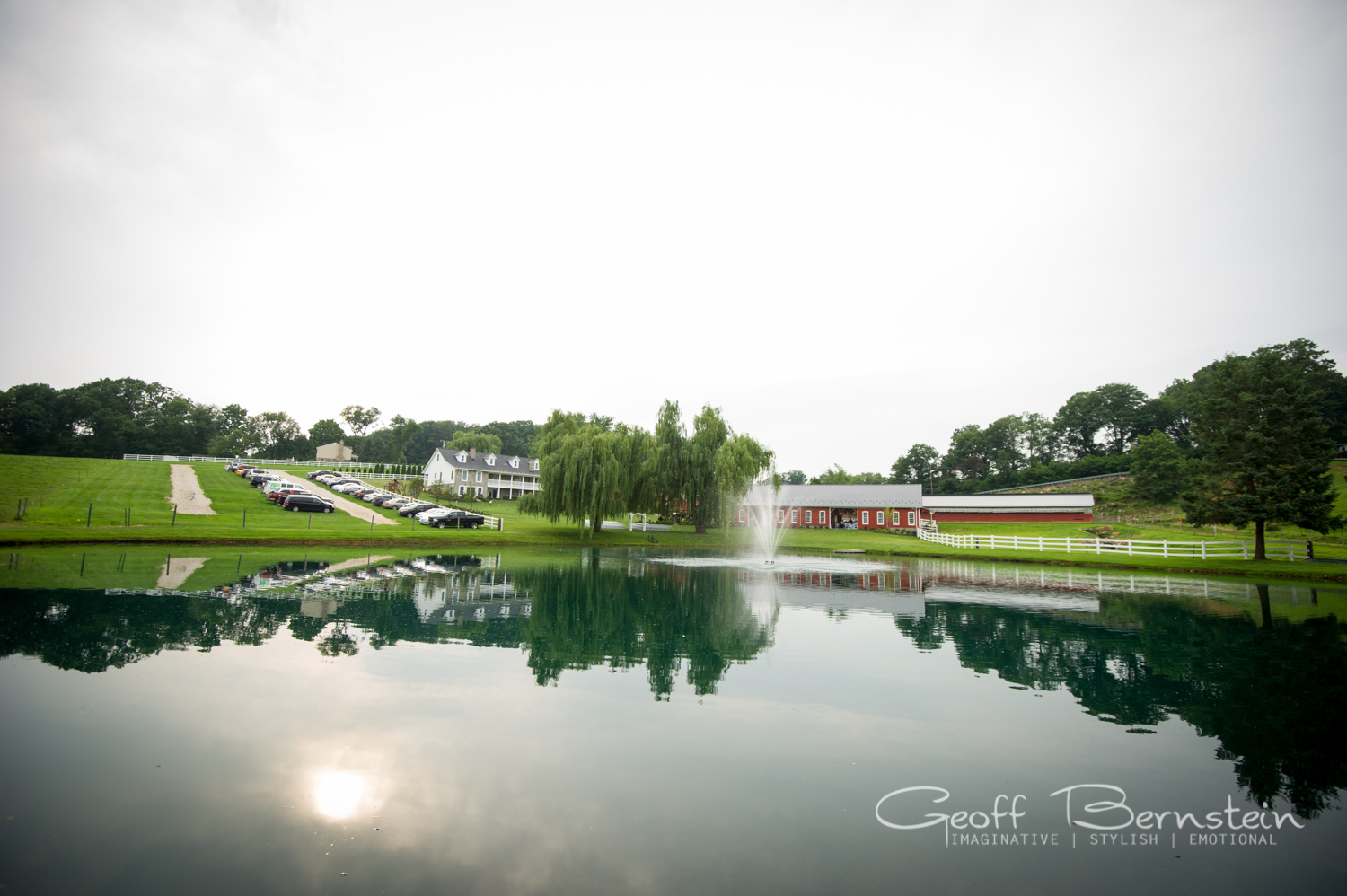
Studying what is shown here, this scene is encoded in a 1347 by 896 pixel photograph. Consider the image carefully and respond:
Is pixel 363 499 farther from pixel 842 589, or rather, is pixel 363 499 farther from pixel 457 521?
pixel 842 589

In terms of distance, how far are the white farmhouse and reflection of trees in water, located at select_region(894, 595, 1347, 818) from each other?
204 feet

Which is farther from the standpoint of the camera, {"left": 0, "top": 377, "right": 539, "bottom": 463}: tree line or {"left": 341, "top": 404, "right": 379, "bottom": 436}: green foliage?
{"left": 341, "top": 404, "right": 379, "bottom": 436}: green foliage

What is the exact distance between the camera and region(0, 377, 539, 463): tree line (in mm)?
84750

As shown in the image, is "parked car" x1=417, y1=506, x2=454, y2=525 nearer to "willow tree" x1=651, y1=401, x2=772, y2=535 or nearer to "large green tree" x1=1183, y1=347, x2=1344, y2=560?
"willow tree" x1=651, y1=401, x2=772, y2=535

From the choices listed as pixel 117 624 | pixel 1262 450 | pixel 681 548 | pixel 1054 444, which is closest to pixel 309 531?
pixel 681 548

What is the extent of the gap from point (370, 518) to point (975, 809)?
45.8m

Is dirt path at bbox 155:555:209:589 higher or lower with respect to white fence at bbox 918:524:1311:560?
lower

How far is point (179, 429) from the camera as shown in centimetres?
10025

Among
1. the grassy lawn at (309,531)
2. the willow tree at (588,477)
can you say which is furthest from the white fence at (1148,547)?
the willow tree at (588,477)

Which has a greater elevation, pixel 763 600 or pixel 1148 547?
pixel 1148 547

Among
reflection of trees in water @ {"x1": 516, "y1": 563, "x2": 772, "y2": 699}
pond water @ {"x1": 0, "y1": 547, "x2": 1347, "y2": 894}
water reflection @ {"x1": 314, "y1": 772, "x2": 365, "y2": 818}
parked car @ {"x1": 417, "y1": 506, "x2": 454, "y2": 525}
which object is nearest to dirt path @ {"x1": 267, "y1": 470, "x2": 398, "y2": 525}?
parked car @ {"x1": 417, "y1": 506, "x2": 454, "y2": 525}

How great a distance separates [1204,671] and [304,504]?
4989cm

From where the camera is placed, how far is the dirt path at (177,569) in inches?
722

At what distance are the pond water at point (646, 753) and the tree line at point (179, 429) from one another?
326ft
